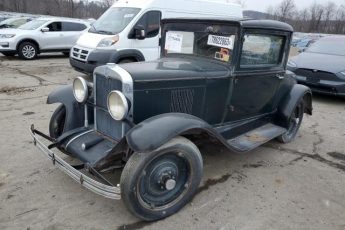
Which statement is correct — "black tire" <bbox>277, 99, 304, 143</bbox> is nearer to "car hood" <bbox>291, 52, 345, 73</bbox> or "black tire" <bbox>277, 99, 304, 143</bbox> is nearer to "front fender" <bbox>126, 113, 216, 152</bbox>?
"front fender" <bbox>126, 113, 216, 152</bbox>

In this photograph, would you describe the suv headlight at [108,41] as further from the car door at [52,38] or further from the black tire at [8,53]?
the black tire at [8,53]

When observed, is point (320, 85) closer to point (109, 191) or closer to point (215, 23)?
point (215, 23)

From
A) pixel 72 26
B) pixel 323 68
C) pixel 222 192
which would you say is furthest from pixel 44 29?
pixel 222 192

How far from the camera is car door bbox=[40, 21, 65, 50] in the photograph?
12648 mm

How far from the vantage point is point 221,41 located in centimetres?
381

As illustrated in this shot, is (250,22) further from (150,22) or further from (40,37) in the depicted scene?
(40,37)

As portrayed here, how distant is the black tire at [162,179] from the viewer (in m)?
2.77

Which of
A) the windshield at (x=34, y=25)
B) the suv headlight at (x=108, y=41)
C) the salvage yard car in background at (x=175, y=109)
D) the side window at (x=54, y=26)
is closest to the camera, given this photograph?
the salvage yard car in background at (x=175, y=109)

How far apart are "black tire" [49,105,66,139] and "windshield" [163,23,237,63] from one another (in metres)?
1.55

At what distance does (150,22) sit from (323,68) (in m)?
4.39

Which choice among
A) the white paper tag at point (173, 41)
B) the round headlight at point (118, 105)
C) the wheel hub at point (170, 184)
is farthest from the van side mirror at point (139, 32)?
the wheel hub at point (170, 184)

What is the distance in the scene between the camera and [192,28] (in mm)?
4062

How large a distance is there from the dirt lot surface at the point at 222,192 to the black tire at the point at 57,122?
38cm

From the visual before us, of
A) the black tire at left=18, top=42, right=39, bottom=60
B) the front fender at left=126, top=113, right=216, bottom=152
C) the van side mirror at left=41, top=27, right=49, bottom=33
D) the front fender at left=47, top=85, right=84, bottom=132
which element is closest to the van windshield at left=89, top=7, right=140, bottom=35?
the van side mirror at left=41, top=27, right=49, bottom=33
